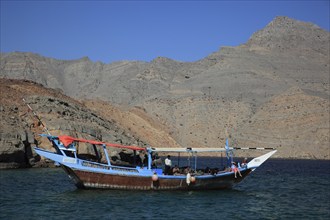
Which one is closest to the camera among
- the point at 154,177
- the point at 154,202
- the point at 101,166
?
the point at 154,202

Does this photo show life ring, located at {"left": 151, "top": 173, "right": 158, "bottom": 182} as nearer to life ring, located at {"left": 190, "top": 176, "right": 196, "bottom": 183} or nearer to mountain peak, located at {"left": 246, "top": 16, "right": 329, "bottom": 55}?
life ring, located at {"left": 190, "top": 176, "right": 196, "bottom": 183}

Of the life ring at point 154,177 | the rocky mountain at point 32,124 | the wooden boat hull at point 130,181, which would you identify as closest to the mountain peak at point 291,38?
the rocky mountain at point 32,124

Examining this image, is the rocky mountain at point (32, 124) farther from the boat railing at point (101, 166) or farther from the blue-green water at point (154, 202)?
the boat railing at point (101, 166)

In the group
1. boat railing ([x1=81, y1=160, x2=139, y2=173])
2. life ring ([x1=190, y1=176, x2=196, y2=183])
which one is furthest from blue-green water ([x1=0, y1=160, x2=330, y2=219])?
boat railing ([x1=81, y1=160, x2=139, y2=173])

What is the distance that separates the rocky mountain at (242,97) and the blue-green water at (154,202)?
185ft

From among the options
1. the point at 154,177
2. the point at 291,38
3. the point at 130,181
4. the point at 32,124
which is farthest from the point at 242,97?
the point at 130,181

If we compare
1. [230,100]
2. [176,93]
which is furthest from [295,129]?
[176,93]

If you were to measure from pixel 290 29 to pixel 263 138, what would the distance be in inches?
3723

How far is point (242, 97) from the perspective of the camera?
133750 millimetres

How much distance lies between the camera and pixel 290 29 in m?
192

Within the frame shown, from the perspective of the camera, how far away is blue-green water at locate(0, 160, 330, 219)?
27094 millimetres

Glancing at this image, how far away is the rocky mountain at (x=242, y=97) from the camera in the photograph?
10812cm

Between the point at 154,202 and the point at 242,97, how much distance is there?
105 metres

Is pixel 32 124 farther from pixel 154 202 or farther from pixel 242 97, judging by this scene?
pixel 242 97
